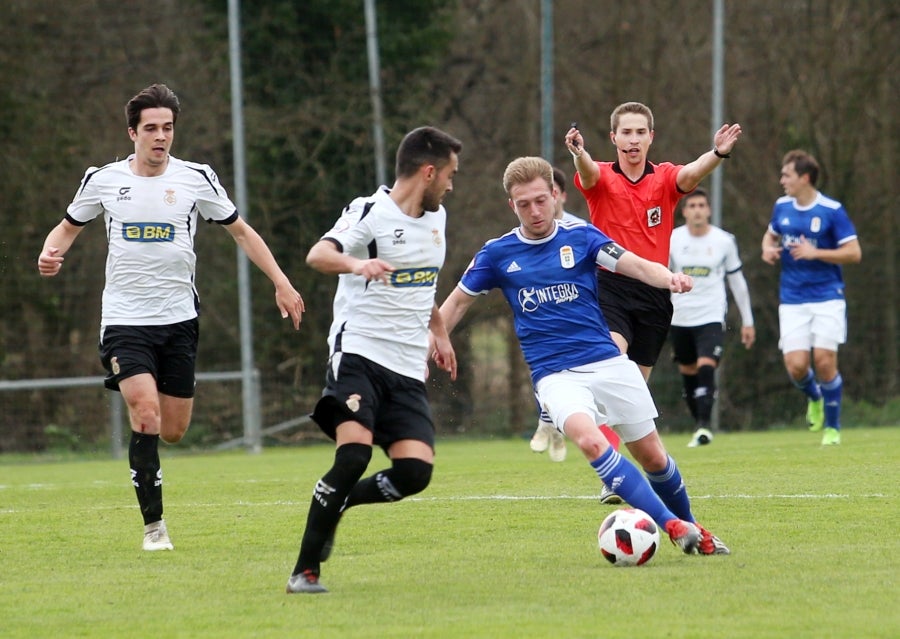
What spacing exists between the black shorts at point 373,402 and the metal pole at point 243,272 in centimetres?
1169

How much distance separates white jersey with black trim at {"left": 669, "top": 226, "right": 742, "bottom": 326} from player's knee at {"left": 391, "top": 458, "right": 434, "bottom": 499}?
8622mm

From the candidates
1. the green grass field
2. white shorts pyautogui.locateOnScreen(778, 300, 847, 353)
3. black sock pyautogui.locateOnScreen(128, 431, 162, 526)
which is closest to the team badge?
the green grass field

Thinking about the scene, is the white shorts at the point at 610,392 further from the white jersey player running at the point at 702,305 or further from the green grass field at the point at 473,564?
the white jersey player running at the point at 702,305

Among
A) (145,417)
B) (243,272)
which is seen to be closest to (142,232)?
(145,417)

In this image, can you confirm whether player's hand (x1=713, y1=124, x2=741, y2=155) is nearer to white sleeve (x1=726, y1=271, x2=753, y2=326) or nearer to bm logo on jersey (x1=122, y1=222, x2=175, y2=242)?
bm logo on jersey (x1=122, y1=222, x2=175, y2=242)

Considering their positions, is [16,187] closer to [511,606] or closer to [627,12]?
[627,12]

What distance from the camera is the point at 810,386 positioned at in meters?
14.2

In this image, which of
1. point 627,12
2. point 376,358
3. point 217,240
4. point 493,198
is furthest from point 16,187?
point 376,358

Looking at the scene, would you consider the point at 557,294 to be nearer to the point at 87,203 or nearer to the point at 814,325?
the point at 87,203

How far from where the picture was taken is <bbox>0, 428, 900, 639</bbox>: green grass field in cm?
505

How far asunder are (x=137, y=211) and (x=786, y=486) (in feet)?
14.4

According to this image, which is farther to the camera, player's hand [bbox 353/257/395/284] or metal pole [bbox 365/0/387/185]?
metal pole [bbox 365/0/387/185]

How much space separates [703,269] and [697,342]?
0.73 m

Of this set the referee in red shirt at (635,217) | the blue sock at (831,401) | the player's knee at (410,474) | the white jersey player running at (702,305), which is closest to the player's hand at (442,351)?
the player's knee at (410,474)
